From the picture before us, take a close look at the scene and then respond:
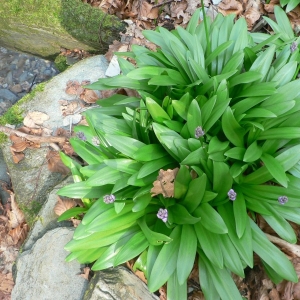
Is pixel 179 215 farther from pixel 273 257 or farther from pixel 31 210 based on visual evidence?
pixel 31 210

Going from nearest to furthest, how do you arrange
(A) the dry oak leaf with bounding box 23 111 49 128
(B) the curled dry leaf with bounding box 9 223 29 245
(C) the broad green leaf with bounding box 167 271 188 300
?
(C) the broad green leaf with bounding box 167 271 188 300 < (B) the curled dry leaf with bounding box 9 223 29 245 < (A) the dry oak leaf with bounding box 23 111 49 128

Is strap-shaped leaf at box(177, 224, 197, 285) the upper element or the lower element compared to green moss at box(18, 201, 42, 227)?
upper

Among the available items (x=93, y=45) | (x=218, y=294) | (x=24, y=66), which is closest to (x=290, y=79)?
(x=218, y=294)

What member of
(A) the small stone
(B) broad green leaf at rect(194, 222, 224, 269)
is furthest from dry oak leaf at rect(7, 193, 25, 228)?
(A) the small stone

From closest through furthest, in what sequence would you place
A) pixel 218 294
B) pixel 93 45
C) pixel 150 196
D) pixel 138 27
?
pixel 218 294 → pixel 150 196 → pixel 138 27 → pixel 93 45

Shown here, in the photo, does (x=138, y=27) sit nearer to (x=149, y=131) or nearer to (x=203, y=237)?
(x=149, y=131)

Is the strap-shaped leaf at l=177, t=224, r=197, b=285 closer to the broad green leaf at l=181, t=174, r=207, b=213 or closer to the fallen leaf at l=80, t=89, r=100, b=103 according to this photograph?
the broad green leaf at l=181, t=174, r=207, b=213
